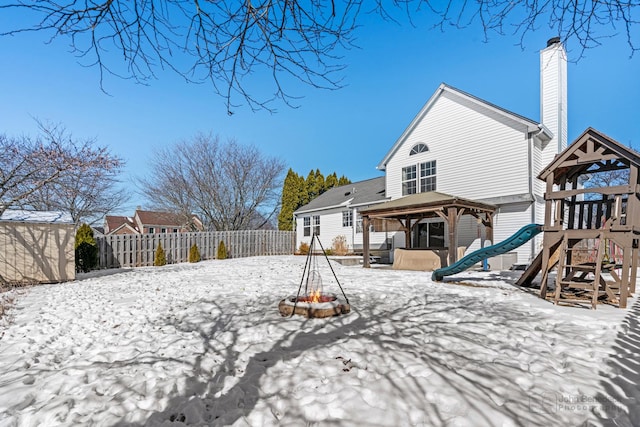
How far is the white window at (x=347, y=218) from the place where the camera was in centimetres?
1956

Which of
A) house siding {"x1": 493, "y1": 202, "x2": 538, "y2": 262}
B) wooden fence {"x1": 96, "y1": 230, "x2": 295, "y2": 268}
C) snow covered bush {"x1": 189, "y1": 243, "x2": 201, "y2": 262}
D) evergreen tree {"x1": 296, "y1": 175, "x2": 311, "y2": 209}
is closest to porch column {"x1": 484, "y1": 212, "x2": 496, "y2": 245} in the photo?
house siding {"x1": 493, "y1": 202, "x2": 538, "y2": 262}

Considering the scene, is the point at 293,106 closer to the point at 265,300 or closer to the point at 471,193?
the point at 265,300

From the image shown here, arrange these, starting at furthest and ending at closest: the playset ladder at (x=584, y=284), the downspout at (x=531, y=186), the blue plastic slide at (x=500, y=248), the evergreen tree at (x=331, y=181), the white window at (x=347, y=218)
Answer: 1. the evergreen tree at (x=331, y=181)
2. the white window at (x=347, y=218)
3. the downspout at (x=531, y=186)
4. the blue plastic slide at (x=500, y=248)
5. the playset ladder at (x=584, y=284)

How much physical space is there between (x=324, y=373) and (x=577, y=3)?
402 cm

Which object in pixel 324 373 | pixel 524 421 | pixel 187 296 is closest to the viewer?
pixel 524 421

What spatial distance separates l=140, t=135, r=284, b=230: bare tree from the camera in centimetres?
2314

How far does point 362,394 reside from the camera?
2.60 meters

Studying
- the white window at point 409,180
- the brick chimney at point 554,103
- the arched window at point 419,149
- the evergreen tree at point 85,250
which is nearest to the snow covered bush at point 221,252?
the evergreen tree at point 85,250

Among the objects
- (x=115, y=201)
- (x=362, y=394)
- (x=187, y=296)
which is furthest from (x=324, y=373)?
(x=115, y=201)

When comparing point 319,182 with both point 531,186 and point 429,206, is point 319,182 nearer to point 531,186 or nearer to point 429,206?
point 429,206

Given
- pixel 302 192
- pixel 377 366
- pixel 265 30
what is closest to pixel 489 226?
pixel 377 366

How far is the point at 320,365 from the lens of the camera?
3162 millimetres

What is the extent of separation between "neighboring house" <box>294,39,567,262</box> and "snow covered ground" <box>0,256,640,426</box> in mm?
7341

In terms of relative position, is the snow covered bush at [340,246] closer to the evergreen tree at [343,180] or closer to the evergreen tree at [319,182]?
the evergreen tree at [319,182]
